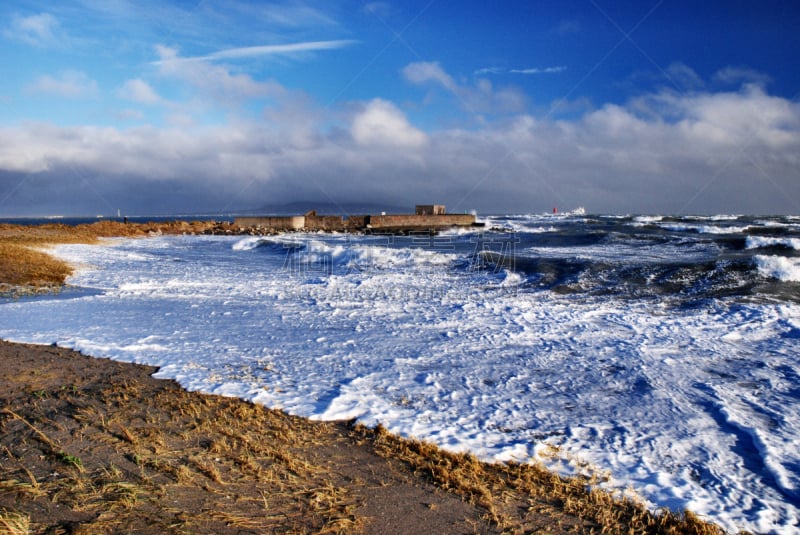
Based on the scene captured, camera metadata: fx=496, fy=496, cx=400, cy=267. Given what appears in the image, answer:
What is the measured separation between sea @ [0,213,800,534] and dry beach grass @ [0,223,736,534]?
0.41m

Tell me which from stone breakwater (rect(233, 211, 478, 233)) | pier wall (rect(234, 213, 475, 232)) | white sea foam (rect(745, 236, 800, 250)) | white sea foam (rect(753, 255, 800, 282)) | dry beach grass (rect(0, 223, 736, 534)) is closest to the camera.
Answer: dry beach grass (rect(0, 223, 736, 534))

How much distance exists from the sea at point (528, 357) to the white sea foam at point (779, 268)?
5 cm

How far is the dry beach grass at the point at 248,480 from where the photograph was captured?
8.95ft

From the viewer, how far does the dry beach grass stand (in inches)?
107

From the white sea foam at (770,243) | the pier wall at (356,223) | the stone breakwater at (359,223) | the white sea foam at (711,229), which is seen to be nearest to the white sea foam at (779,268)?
the white sea foam at (770,243)

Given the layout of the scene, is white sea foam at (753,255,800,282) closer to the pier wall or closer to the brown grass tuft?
the brown grass tuft

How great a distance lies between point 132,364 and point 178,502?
3.61 m

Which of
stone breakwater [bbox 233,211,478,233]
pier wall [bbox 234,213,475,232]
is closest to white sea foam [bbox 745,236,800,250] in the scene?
stone breakwater [bbox 233,211,478,233]

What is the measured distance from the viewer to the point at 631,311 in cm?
1012

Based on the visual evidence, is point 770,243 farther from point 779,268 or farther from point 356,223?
point 356,223

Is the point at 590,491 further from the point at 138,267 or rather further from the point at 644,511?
the point at 138,267

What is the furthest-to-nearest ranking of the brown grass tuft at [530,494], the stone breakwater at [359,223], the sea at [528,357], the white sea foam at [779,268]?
1. the stone breakwater at [359,223]
2. the white sea foam at [779,268]
3. the sea at [528,357]
4. the brown grass tuft at [530,494]

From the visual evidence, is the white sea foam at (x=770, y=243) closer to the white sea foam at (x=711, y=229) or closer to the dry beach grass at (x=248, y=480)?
the white sea foam at (x=711, y=229)

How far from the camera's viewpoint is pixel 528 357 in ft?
22.6
